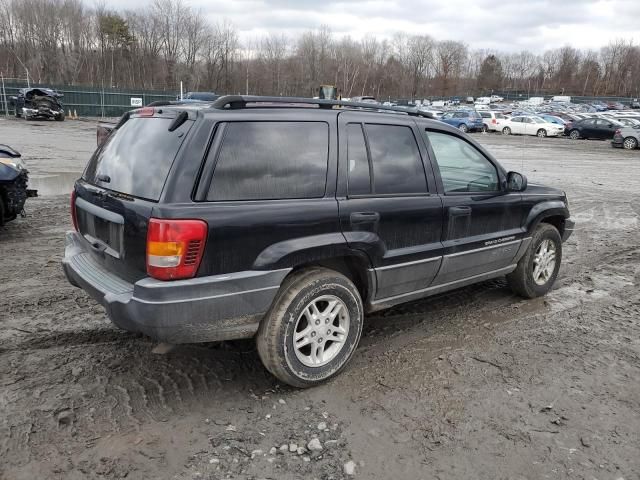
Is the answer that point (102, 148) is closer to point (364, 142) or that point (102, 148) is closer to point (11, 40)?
point (364, 142)

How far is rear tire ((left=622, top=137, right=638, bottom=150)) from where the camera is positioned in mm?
27062

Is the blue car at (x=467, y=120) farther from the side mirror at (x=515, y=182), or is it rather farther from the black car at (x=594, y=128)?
the side mirror at (x=515, y=182)

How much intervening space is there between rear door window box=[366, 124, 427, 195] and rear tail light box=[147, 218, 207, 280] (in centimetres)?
138

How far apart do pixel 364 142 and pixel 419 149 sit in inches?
22.5

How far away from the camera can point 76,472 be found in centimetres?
274

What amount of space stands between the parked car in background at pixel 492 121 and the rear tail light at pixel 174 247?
121 ft

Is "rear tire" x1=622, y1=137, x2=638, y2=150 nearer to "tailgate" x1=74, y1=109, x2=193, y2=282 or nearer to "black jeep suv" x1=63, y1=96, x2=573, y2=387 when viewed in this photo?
"black jeep suv" x1=63, y1=96, x2=573, y2=387

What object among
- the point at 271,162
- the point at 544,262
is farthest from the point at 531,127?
the point at 271,162

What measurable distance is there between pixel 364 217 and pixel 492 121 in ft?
119

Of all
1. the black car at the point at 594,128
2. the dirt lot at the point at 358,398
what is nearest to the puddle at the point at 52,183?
the dirt lot at the point at 358,398

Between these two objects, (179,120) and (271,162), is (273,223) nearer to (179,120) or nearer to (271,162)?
(271,162)

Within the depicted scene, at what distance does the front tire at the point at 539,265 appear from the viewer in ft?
17.1

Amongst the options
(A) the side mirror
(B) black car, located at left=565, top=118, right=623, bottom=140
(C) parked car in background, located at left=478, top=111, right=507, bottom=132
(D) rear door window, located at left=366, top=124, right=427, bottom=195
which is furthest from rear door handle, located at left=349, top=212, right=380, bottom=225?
(C) parked car in background, located at left=478, top=111, right=507, bottom=132

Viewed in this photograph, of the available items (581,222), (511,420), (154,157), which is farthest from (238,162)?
(581,222)
